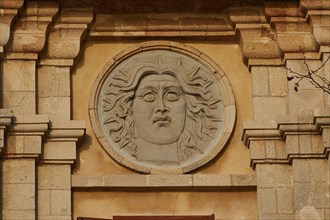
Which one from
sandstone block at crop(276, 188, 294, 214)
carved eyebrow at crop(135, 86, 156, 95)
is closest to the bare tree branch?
sandstone block at crop(276, 188, 294, 214)

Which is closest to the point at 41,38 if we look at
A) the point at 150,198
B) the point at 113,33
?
the point at 113,33

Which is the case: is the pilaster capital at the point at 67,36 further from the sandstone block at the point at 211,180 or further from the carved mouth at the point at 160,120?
the sandstone block at the point at 211,180

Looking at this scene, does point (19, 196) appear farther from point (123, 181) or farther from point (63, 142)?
point (123, 181)

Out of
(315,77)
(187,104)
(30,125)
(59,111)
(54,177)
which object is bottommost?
(54,177)

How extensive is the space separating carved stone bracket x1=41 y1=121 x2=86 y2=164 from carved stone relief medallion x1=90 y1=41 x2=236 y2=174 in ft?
1.39

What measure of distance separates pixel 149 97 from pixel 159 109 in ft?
0.93

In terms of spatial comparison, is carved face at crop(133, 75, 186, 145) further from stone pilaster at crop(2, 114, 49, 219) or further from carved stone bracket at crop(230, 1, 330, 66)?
stone pilaster at crop(2, 114, 49, 219)

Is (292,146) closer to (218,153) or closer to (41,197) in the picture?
(218,153)

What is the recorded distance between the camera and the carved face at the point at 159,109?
2628cm

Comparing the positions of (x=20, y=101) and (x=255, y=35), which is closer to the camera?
(x=20, y=101)

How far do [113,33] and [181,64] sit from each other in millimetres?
1151

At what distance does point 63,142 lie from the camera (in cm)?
2588

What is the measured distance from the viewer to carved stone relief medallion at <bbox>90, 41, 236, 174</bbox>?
26188 millimetres

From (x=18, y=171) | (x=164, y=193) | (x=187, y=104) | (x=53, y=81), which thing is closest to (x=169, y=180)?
(x=164, y=193)
